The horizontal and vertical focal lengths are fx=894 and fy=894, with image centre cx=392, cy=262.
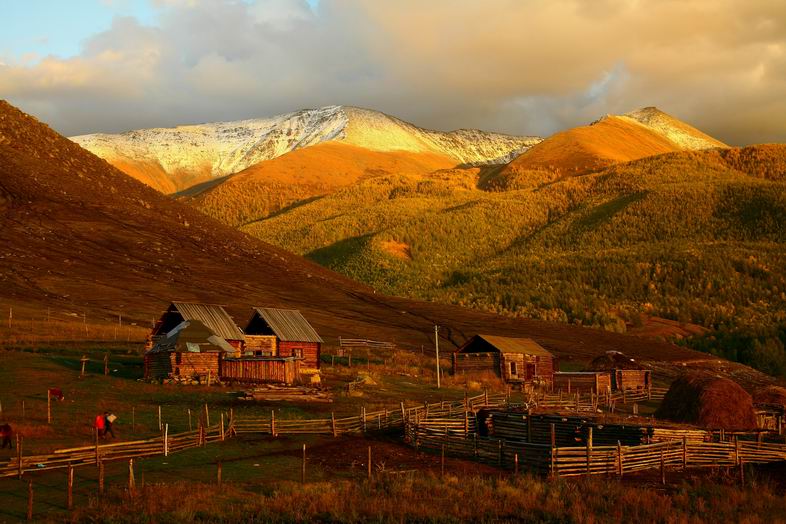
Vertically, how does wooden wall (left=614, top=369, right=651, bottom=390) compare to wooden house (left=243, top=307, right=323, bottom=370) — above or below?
below

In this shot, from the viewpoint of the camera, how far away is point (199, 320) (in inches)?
2475

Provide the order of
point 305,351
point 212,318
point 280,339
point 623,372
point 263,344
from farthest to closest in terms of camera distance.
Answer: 1. point 623,372
2. point 305,351
3. point 263,344
4. point 280,339
5. point 212,318

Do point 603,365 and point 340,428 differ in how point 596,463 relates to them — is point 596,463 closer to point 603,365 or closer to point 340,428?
point 340,428

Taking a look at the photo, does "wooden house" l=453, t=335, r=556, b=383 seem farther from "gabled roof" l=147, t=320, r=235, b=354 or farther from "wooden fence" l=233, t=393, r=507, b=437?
"wooden fence" l=233, t=393, r=507, b=437

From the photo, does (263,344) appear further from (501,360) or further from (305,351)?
(501,360)

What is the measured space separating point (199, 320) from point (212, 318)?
2.53m

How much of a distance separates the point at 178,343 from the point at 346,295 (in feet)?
231

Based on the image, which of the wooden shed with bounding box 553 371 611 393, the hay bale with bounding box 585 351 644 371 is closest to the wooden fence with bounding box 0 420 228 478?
the wooden shed with bounding box 553 371 611 393

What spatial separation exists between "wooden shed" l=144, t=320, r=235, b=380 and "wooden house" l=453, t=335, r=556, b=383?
81.3ft

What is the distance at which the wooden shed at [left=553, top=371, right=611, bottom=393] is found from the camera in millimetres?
75713

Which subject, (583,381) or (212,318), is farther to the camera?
(583,381)

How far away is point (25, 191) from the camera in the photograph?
5231 inches

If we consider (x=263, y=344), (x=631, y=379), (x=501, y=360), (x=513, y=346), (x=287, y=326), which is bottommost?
(x=631, y=379)

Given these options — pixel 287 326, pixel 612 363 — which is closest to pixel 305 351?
pixel 287 326
